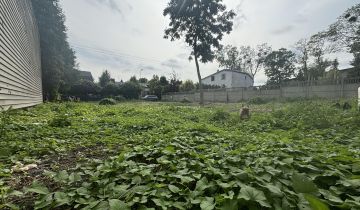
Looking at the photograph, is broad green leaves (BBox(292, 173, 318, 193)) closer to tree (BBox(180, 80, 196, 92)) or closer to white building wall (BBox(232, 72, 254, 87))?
tree (BBox(180, 80, 196, 92))

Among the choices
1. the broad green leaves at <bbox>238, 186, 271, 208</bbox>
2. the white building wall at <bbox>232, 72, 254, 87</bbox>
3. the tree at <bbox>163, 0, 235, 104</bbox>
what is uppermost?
the tree at <bbox>163, 0, 235, 104</bbox>

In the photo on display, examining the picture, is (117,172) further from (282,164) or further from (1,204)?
(282,164)

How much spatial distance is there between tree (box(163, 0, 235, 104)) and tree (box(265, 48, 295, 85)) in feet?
102

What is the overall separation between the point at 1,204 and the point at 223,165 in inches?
69.5

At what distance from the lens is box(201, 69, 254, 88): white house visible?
4722 cm

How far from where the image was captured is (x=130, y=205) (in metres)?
1.63

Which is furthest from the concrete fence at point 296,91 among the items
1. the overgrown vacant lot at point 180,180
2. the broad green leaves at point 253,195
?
the broad green leaves at point 253,195

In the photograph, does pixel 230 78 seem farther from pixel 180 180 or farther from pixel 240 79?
pixel 180 180

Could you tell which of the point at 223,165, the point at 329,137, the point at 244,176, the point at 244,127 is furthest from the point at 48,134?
the point at 329,137

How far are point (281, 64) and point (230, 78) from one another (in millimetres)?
13712

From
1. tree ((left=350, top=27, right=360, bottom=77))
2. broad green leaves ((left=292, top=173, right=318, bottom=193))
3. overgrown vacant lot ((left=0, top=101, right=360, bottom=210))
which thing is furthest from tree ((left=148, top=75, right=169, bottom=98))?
broad green leaves ((left=292, top=173, right=318, bottom=193))

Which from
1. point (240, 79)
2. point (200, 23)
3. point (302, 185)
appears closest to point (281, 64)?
point (240, 79)

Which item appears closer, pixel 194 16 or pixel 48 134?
pixel 48 134

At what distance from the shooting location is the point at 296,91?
21.6m
